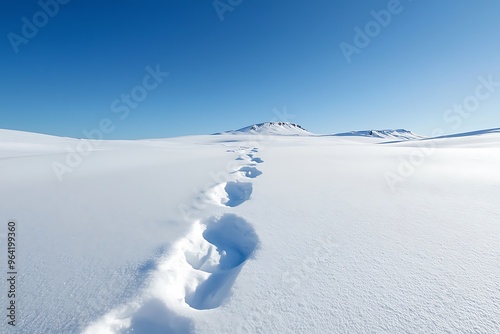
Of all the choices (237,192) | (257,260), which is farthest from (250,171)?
(257,260)

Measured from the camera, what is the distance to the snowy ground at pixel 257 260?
1475 mm

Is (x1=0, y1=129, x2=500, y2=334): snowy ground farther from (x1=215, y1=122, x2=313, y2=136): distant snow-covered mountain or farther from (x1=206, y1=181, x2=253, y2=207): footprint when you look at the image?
(x1=215, y1=122, x2=313, y2=136): distant snow-covered mountain

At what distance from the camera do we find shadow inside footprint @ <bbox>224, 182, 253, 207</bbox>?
4.12m

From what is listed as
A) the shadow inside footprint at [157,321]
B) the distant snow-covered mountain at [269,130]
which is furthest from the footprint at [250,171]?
the distant snow-covered mountain at [269,130]

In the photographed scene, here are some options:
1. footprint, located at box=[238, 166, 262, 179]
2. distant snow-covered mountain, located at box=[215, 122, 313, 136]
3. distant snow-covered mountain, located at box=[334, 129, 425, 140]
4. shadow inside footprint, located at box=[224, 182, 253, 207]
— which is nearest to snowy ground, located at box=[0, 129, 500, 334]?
shadow inside footprint, located at box=[224, 182, 253, 207]

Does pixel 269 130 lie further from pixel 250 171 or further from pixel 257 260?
pixel 257 260

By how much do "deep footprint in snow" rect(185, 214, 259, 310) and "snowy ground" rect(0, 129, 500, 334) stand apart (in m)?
0.02

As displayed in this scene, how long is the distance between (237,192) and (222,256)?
223cm

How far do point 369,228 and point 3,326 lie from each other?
306 centimetres

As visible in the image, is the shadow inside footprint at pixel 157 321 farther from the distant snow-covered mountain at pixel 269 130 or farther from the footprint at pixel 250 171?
the distant snow-covered mountain at pixel 269 130

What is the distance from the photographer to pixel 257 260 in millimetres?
2117

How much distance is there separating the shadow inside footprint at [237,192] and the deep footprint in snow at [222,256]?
904 mm

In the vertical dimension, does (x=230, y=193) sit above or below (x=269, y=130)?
below

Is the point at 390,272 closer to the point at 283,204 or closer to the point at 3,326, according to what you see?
the point at 283,204
